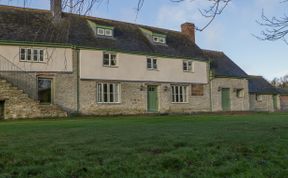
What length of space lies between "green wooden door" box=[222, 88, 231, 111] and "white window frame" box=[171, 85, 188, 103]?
16.7 feet

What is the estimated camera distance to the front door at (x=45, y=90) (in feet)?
75.8

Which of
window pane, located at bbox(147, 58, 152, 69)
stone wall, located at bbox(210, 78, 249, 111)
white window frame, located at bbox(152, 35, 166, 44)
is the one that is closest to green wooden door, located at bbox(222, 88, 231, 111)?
stone wall, located at bbox(210, 78, 249, 111)

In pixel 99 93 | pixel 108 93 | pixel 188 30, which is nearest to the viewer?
pixel 99 93

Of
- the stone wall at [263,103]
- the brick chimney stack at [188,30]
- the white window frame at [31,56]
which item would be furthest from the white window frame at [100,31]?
the stone wall at [263,103]

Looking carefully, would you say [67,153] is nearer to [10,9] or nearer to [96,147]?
[96,147]

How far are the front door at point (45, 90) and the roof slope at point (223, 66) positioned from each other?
15.7m

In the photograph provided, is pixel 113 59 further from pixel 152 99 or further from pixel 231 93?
pixel 231 93

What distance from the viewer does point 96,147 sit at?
6.60 metres

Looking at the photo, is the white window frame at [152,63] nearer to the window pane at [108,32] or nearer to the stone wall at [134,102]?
the stone wall at [134,102]

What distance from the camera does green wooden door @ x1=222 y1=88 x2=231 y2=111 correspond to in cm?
3316

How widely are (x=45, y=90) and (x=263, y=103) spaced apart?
26.7 metres

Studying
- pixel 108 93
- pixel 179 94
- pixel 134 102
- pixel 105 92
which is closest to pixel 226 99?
pixel 179 94

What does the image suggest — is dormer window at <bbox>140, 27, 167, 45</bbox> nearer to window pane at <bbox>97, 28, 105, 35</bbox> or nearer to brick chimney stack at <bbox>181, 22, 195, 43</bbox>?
window pane at <bbox>97, 28, 105, 35</bbox>

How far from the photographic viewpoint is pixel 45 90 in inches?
920
